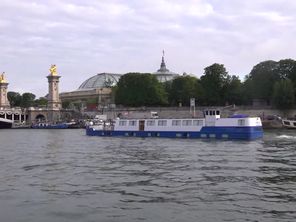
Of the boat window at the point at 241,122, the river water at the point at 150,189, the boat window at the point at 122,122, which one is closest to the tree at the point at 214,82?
the boat window at the point at 122,122

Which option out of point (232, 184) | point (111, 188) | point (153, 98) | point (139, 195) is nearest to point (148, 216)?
point (139, 195)

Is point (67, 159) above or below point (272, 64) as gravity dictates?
below

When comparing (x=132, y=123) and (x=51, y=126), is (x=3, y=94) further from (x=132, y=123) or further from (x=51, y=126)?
(x=132, y=123)

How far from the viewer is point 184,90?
455 feet

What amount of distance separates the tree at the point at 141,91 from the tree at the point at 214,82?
15.5m

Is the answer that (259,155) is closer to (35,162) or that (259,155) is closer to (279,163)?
(279,163)

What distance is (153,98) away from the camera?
140875mm

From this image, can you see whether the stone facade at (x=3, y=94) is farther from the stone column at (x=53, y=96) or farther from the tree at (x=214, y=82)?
the tree at (x=214, y=82)

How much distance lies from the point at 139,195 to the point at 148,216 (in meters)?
3.80

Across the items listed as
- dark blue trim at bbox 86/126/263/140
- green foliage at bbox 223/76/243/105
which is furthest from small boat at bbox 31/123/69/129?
dark blue trim at bbox 86/126/263/140

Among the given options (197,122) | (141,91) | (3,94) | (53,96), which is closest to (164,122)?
(197,122)

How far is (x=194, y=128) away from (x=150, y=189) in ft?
143

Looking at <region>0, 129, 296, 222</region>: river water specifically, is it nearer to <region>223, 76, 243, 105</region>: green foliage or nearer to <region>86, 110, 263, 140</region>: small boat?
<region>86, 110, 263, 140</region>: small boat

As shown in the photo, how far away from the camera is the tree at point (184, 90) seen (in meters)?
136
